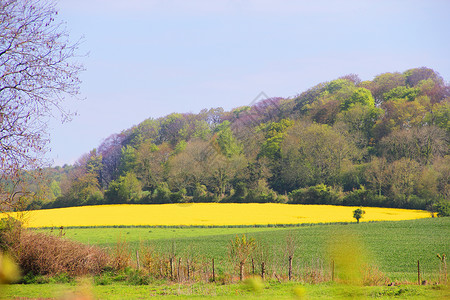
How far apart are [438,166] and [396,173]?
525cm

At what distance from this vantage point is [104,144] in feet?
331

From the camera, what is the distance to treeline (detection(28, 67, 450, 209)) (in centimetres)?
5219

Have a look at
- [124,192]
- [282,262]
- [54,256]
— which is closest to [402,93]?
[124,192]

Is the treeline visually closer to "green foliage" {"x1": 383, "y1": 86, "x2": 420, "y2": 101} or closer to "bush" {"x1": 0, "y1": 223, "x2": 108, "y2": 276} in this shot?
"green foliage" {"x1": 383, "y1": 86, "x2": 420, "y2": 101}

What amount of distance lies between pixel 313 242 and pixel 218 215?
17347 millimetres

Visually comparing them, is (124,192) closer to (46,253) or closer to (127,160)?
(127,160)

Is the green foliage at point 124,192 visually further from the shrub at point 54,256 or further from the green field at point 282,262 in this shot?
the shrub at point 54,256

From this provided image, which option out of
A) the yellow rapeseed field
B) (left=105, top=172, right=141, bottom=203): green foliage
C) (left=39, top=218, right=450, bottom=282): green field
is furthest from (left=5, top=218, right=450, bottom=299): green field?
(left=105, top=172, right=141, bottom=203): green foliage

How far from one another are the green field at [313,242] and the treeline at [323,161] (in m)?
13.4

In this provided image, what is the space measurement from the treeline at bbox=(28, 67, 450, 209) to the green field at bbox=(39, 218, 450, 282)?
1344cm

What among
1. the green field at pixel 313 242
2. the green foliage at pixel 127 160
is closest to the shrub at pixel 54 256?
the green field at pixel 313 242

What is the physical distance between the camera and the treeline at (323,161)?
52.2 meters

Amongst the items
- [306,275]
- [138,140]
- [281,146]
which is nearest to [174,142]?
[138,140]

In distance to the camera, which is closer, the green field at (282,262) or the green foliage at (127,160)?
the green field at (282,262)
